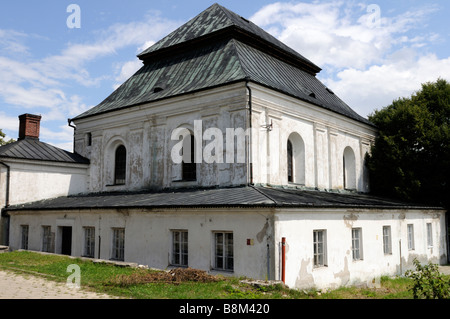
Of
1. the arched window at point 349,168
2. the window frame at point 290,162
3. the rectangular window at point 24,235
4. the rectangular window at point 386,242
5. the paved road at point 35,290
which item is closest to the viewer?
the paved road at point 35,290

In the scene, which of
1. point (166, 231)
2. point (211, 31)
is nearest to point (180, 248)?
point (166, 231)

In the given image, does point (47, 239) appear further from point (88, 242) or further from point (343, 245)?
point (343, 245)

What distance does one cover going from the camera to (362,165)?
24828mm

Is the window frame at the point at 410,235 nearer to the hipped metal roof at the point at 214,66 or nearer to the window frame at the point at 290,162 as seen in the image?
the window frame at the point at 290,162

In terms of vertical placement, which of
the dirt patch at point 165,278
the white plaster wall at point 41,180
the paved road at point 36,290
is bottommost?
the paved road at point 36,290

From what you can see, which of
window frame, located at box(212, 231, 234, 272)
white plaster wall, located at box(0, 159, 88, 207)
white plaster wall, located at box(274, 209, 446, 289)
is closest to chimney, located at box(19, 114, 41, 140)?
white plaster wall, located at box(0, 159, 88, 207)

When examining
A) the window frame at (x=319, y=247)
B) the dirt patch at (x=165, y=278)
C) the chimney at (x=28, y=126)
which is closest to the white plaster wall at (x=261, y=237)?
the window frame at (x=319, y=247)

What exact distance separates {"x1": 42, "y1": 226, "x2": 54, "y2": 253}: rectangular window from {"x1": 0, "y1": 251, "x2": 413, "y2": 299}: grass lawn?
5041 mm

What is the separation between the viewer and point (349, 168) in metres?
24.6

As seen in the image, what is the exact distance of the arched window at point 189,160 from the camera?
18855 mm

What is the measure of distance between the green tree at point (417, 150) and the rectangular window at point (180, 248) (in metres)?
14.4

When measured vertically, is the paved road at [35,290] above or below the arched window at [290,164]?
below

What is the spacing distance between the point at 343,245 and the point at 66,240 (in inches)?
468
